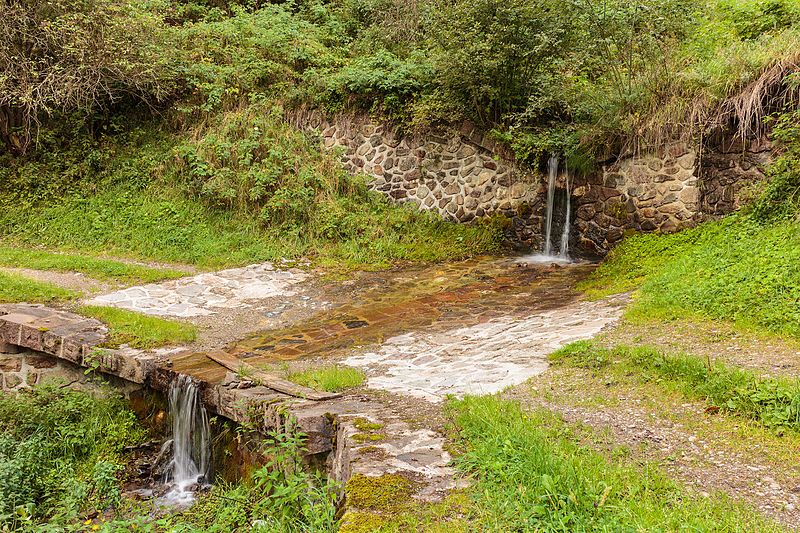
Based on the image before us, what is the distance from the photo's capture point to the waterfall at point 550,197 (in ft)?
33.3

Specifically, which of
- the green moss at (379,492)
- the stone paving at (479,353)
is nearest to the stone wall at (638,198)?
the stone paving at (479,353)

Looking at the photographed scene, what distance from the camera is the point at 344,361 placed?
575 cm

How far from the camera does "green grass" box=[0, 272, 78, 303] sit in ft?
24.3

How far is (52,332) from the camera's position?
20.5ft

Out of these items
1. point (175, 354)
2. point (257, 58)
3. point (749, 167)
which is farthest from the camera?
point (257, 58)

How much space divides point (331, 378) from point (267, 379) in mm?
554

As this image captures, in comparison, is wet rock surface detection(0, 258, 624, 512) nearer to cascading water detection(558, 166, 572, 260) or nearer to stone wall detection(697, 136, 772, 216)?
cascading water detection(558, 166, 572, 260)

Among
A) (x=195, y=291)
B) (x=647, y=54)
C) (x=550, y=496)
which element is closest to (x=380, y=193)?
(x=195, y=291)

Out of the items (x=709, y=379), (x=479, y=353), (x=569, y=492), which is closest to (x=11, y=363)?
(x=479, y=353)

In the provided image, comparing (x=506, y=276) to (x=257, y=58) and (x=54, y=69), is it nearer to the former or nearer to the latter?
(x=257, y=58)

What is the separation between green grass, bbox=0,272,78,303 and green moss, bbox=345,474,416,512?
607 centimetres

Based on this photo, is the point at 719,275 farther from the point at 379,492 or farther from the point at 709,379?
the point at 379,492

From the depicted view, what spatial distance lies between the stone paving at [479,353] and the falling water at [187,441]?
1403mm

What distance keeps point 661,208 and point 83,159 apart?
10.8 meters
